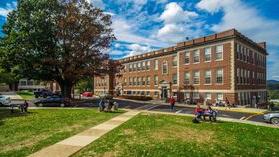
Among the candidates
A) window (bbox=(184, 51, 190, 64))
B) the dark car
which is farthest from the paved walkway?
window (bbox=(184, 51, 190, 64))

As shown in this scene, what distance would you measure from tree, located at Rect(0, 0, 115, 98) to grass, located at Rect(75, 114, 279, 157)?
82.1ft

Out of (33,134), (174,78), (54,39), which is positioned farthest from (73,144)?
(174,78)

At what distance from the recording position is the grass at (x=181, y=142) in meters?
11.6

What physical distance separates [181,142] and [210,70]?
30.7 m

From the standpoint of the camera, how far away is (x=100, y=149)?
38.5 feet

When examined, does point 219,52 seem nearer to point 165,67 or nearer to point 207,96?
point 207,96

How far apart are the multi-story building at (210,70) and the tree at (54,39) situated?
1447 centimetres

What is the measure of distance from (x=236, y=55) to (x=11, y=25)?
3452cm

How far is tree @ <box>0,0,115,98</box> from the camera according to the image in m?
39.8

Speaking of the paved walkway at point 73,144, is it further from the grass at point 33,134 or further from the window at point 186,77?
the window at point 186,77

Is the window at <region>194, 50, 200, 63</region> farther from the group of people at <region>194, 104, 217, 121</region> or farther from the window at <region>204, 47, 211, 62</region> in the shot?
the group of people at <region>194, 104, 217, 121</region>

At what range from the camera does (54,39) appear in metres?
41.7

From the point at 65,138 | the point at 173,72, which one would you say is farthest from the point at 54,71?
the point at 65,138

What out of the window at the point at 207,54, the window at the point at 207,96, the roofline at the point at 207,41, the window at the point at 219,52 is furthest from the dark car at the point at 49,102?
the window at the point at 219,52
